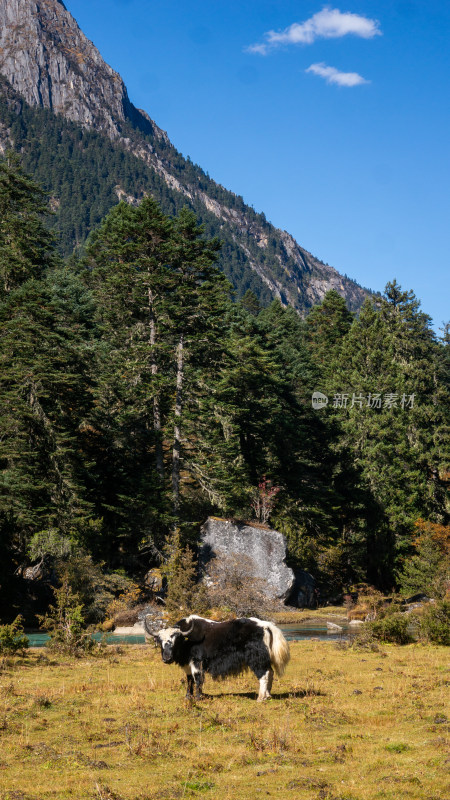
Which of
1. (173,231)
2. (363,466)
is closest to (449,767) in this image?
(173,231)

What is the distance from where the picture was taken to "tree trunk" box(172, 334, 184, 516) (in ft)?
139

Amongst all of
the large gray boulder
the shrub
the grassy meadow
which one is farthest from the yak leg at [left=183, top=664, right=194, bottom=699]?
the large gray boulder

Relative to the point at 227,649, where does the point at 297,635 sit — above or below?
below

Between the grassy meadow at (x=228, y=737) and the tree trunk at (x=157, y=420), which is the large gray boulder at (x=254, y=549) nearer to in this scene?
the tree trunk at (x=157, y=420)

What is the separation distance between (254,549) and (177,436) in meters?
9.83

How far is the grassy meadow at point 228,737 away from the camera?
8.14 metres

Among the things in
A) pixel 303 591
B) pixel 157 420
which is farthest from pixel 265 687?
pixel 303 591

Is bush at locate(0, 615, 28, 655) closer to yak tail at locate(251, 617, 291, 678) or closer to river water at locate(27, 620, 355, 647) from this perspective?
river water at locate(27, 620, 355, 647)

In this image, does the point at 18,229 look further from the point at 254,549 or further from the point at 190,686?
the point at 190,686

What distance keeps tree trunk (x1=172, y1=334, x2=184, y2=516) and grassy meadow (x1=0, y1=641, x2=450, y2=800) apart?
24869 mm

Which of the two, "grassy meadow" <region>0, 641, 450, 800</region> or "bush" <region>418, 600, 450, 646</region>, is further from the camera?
"bush" <region>418, 600, 450, 646</region>

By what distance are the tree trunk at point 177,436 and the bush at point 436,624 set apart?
2117 centimetres

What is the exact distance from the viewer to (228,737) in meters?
10.5

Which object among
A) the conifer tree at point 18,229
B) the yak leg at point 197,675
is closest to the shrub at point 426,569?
the yak leg at point 197,675
